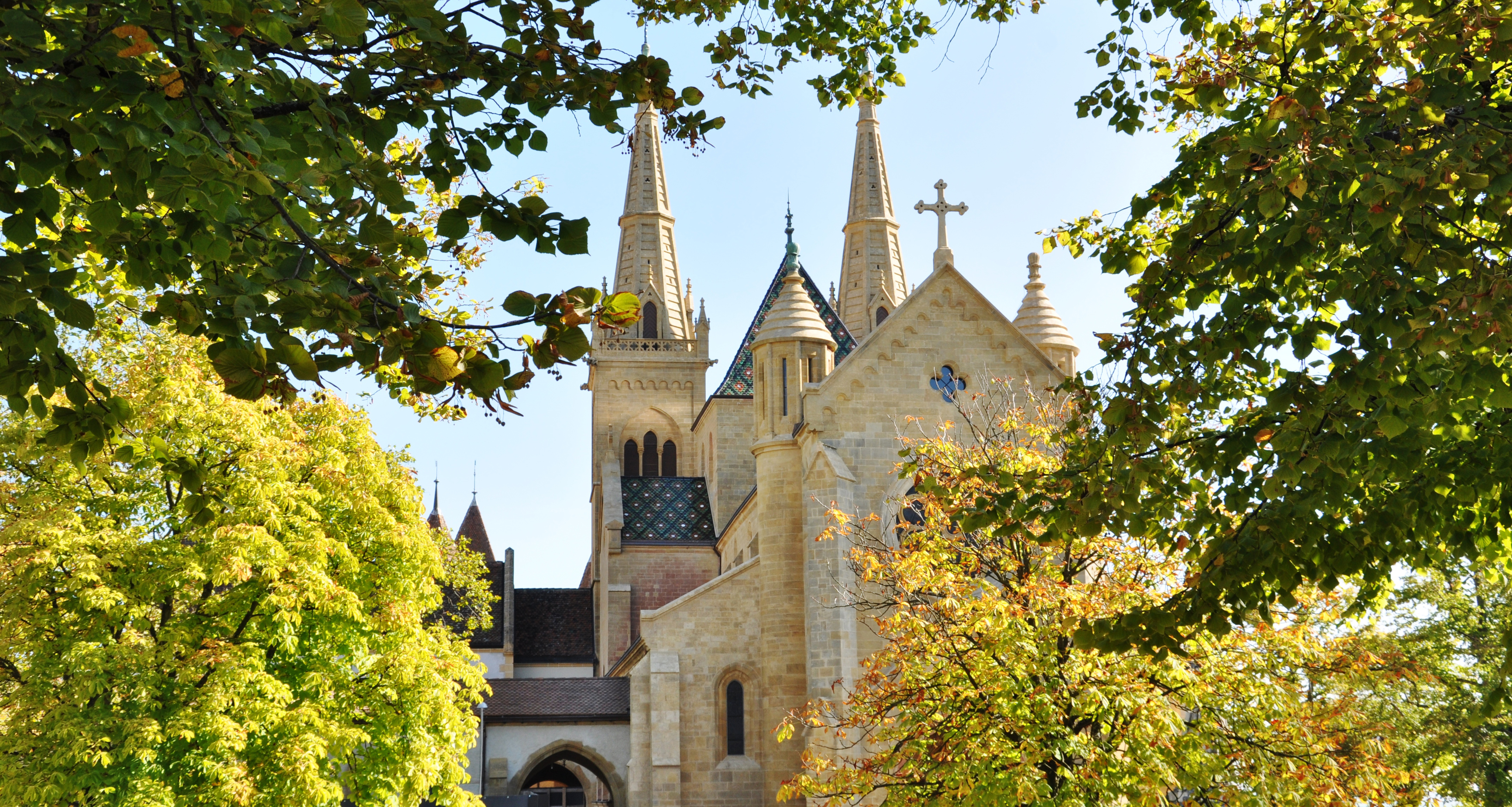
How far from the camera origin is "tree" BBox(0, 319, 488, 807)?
567 inches

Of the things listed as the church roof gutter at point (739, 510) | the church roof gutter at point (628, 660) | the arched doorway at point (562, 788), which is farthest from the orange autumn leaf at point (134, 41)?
the arched doorway at point (562, 788)

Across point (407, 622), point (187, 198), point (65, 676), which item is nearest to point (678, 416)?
point (407, 622)

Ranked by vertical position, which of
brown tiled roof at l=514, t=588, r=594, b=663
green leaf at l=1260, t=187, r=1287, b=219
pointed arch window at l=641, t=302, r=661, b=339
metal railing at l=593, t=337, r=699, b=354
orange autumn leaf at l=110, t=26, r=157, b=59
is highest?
pointed arch window at l=641, t=302, r=661, b=339

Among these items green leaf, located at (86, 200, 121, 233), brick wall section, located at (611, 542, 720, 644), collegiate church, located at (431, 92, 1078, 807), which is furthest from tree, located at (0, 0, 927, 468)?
brick wall section, located at (611, 542, 720, 644)

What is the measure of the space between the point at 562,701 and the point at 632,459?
17.4 m

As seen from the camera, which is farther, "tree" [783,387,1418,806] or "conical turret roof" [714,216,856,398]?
"conical turret roof" [714,216,856,398]

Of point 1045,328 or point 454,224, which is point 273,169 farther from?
point 1045,328

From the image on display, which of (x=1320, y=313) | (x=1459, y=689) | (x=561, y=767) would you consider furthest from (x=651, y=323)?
(x=1320, y=313)

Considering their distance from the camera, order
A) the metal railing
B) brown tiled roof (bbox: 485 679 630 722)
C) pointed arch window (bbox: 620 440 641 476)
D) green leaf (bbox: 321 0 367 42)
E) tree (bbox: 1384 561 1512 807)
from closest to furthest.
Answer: green leaf (bbox: 321 0 367 42) < tree (bbox: 1384 561 1512 807) < brown tiled roof (bbox: 485 679 630 722) < pointed arch window (bbox: 620 440 641 476) < the metal railing

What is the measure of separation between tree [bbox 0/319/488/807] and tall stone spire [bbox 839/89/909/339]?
108 feet

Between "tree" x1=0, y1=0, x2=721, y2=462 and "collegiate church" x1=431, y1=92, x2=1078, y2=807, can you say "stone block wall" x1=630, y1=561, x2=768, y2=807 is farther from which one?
"tree" x1=0, y1=0, x2=721, y2=462

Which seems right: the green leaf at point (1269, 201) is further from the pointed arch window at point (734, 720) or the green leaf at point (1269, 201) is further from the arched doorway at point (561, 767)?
the arched doorway at point (561, 767)

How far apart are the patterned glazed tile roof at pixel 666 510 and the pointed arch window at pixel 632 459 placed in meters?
1.51

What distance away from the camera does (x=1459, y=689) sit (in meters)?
A: 20.7
